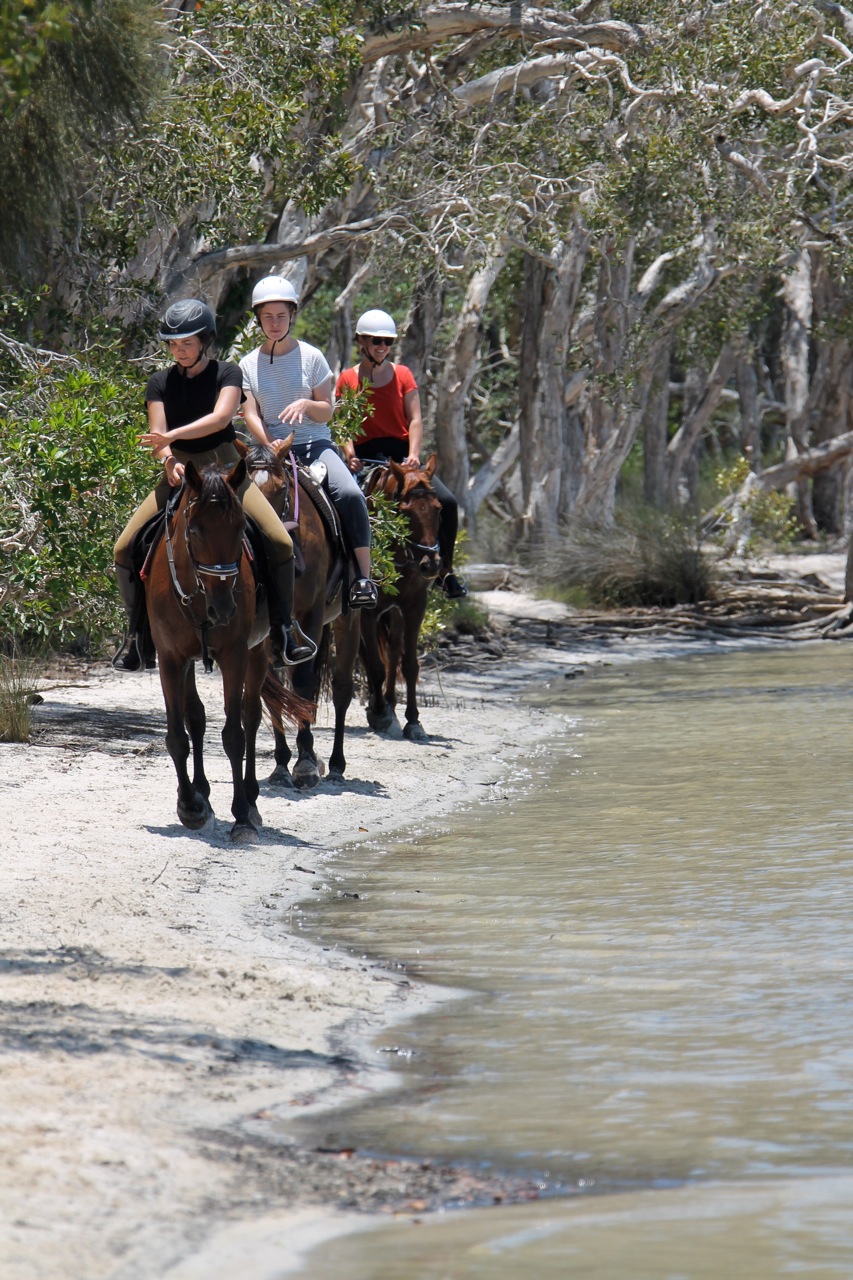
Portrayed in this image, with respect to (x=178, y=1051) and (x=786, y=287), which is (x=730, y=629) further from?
(x=178, y=1051)

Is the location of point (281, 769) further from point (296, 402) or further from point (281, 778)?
point (296, 402)

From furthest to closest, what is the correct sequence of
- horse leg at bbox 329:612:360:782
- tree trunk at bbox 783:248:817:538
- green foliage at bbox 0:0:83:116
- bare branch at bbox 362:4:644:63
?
1. tree trunk at bbox 783:248:817:538
2. bare branch at bbox 362:4:644:63
3. horse leg at bbox 329:612:360:782
4. green foliage at bbox 0:0:83:116

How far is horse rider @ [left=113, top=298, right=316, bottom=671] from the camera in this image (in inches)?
339

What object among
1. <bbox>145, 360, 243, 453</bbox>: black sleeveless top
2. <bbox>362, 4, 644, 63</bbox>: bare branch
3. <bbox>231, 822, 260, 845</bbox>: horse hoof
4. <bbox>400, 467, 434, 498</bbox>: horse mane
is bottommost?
<bbox>231, 822, 260, 845</bbox>: horse hoof

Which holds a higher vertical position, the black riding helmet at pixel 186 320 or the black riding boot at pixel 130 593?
the black riding helmet at pixel 186 320

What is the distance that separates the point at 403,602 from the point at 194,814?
4201mm

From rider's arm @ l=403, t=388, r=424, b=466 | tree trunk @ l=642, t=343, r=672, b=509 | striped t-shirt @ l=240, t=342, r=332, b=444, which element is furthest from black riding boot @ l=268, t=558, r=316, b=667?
tree trunk @ l=642, t=343, r=672, b=509

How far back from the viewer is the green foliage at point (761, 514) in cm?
3025

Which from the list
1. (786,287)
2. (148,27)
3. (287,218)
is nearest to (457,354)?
(287,218)

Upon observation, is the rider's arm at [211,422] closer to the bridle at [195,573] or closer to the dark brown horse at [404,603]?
the bridle at [195,573]

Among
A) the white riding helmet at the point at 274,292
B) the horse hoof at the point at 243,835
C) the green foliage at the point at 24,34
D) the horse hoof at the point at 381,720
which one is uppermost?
the green foliage at the point at 24,34

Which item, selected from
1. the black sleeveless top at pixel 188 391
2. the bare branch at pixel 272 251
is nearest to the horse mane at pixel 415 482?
the black sleeveless top at pixel 188 391

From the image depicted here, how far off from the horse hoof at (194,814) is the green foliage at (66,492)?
2.50 metres

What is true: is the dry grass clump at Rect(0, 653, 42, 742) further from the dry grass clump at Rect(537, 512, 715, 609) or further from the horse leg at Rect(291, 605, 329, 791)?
the dry grass clump at Rect(537, 512, 715, 609)
